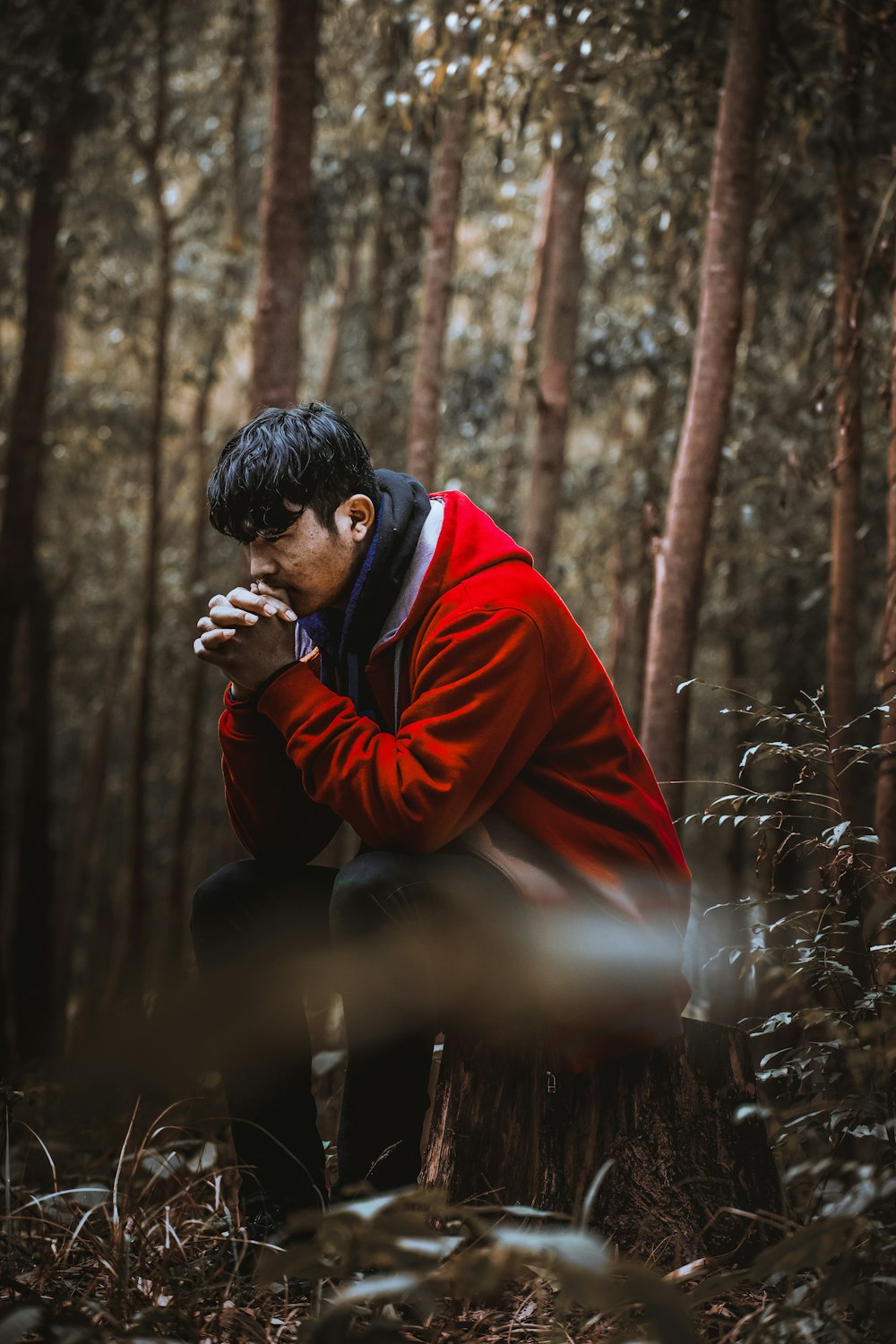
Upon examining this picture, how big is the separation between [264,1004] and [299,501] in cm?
84

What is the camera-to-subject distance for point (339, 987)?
1.90m

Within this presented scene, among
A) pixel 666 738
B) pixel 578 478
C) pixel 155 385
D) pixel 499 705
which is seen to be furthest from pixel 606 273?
pixel 499 705

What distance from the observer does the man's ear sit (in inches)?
82.9

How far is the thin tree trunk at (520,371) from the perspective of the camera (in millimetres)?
7641

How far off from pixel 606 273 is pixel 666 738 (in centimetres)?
675

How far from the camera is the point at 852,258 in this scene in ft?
13.0

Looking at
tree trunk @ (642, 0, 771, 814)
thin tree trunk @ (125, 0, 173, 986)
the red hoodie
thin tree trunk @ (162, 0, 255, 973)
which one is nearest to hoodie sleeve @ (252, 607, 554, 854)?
the red hoodie

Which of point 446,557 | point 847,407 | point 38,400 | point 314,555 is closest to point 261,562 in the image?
point 314,555

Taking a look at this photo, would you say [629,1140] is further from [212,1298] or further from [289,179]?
[289,179]

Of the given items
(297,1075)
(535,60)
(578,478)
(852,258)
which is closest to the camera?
(297,1075)

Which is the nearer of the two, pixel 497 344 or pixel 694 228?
pixel 694 228

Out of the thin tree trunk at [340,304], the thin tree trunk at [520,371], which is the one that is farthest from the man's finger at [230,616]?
the thin tree trunk at [340,304]

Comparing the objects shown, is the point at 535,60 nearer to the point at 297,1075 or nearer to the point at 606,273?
the point at 297,1075

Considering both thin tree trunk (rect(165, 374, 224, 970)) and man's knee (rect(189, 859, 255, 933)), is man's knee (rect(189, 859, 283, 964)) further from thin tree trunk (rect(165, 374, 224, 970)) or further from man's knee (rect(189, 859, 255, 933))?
thin tree trunk (rect(165, 374, 224, 970))
